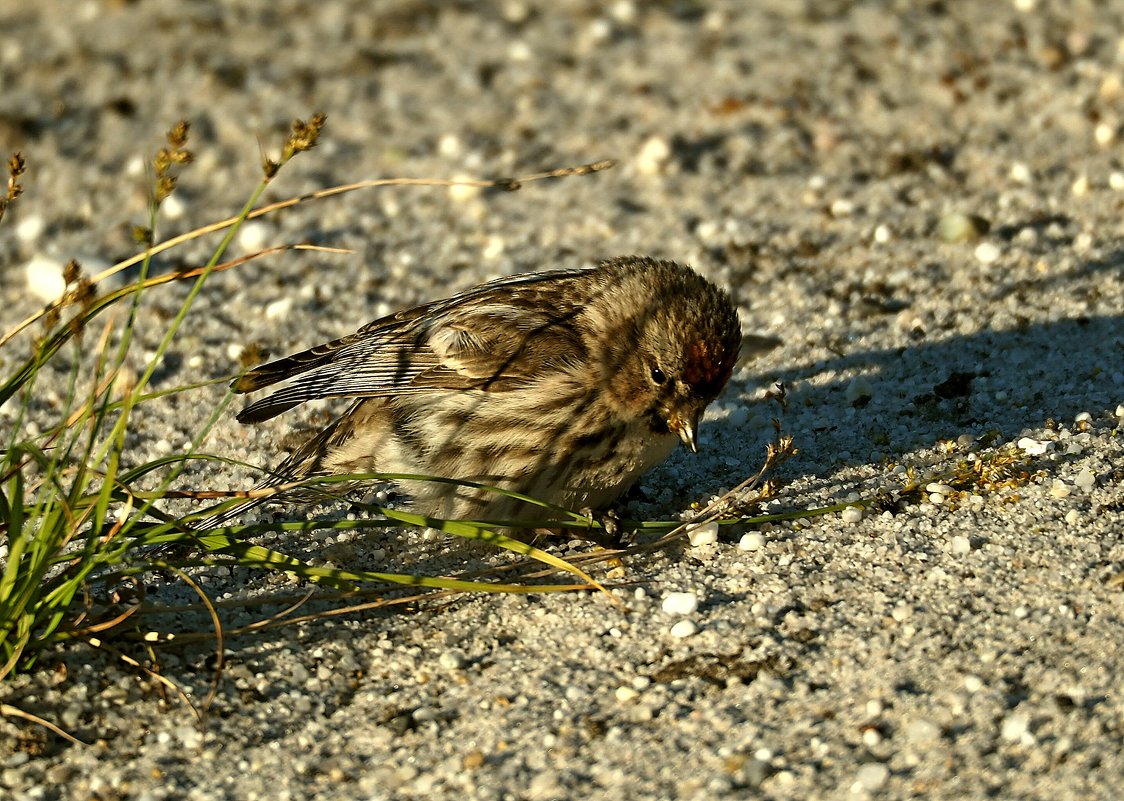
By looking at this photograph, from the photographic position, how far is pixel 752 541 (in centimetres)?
416

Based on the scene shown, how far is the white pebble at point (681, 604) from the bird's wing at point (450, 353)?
31.3 inches

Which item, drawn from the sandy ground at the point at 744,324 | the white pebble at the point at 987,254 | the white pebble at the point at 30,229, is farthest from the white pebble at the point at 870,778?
the white pebble at the point at 30,229

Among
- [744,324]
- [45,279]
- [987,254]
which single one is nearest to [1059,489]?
[744,324]

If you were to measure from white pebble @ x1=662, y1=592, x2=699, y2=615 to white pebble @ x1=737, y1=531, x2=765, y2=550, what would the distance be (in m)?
0.30

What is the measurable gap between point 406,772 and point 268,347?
270 centimetres

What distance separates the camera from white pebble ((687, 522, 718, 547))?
165 inches

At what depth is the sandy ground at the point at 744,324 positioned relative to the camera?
3.42 meters

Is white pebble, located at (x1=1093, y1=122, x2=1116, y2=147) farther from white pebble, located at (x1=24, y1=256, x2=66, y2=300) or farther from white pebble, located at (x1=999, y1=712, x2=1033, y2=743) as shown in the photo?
white pebble, located at (x1=24, y1=256, x2=66, y2=300)

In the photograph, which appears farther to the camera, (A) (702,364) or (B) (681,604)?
(A) (702,364)

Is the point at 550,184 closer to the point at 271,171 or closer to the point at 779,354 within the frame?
the point at 779,354

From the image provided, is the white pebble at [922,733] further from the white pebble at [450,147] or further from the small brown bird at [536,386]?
the white pebble at [450,147]

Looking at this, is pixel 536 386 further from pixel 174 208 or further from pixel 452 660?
pixel 174 208

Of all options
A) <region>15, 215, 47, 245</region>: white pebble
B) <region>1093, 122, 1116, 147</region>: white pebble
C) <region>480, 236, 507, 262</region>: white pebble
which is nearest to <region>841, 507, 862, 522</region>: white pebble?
<region>480, 236, 507, 262</region>: white pebble

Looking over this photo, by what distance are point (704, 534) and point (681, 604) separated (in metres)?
0.36
